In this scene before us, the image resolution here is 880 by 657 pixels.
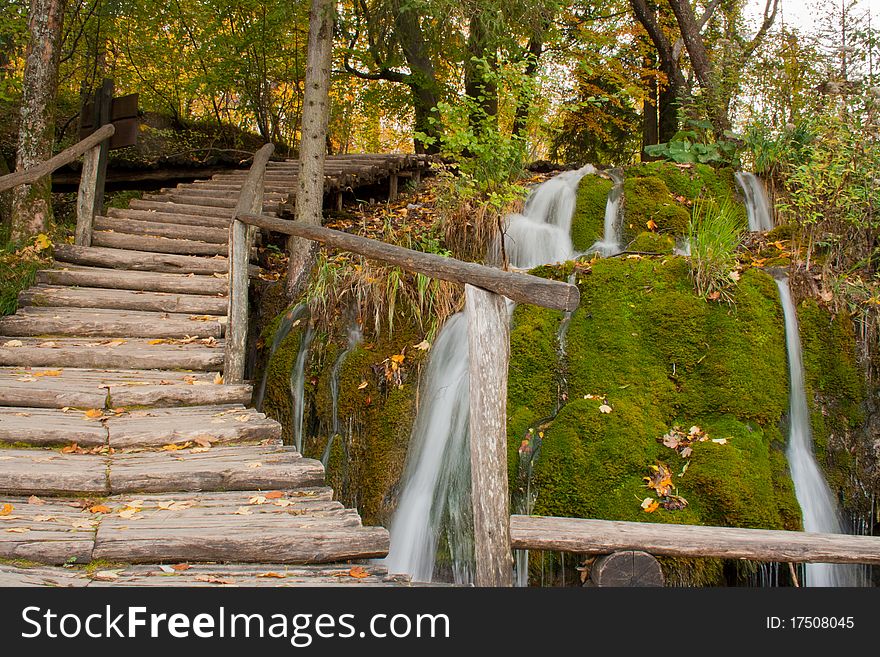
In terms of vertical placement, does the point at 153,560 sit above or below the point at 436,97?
below

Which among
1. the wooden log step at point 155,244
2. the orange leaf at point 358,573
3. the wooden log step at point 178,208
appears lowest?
the orange leaf at point 358,573

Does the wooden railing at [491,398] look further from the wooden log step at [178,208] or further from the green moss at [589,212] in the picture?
the wooden log step at [178,208]

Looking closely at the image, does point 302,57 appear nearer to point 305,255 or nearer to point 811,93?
point 305,255

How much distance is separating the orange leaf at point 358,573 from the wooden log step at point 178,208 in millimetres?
7020

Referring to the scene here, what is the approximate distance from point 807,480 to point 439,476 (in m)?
2.67

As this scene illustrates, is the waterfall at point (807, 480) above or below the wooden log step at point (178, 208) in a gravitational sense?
below

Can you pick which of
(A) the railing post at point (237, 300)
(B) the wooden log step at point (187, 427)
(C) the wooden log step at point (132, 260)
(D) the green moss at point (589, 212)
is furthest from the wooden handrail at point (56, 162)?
(D) the green moss at point (589, 212)

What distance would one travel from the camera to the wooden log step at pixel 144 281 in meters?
7.68

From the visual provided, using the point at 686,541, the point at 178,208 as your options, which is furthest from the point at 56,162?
the point at 686,541

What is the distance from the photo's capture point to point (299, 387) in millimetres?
6719

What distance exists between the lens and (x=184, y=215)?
961 cm

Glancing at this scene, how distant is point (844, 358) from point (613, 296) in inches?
72.7
